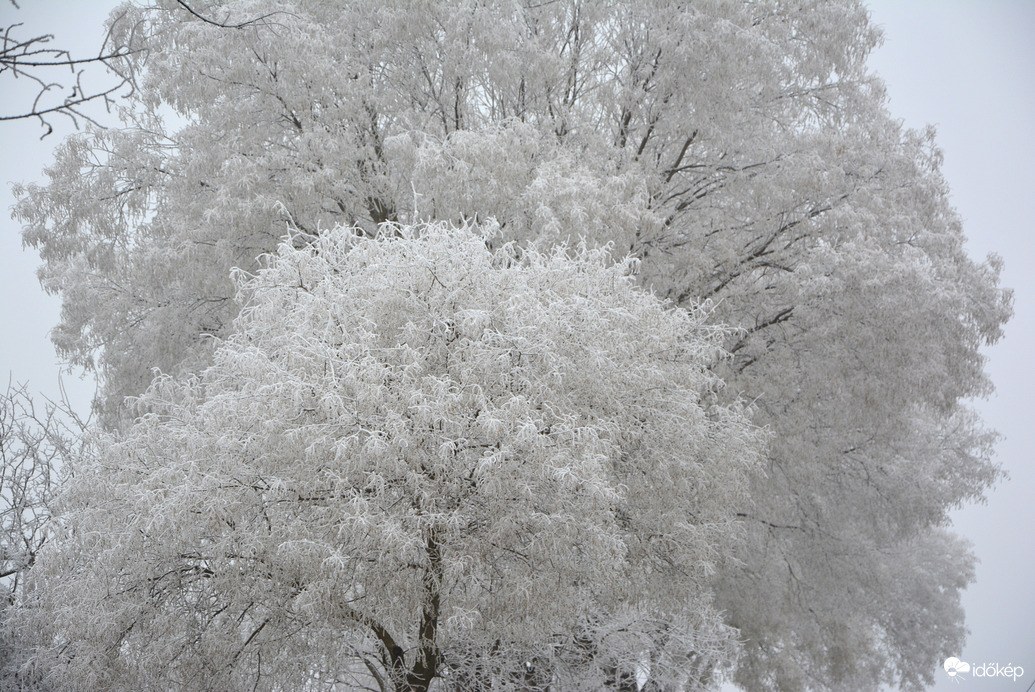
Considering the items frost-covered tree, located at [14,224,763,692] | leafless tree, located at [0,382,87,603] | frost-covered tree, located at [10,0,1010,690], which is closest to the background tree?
leafless tree, located at [0,382,87,603]

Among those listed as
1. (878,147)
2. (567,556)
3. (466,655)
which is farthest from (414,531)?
(878,147)

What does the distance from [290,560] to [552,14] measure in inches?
358

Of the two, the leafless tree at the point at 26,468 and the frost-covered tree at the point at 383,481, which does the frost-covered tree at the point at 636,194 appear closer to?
the leafless tree at the point at 26,468

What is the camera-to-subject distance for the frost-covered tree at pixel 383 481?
6.96 metres

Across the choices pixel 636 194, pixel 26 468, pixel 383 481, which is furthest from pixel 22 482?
pixel 636 194

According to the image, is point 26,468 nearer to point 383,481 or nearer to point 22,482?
point 22,482

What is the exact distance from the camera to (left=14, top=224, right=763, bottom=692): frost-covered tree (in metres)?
6.96

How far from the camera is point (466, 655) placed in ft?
29.9

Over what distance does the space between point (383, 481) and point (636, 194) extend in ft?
18.5

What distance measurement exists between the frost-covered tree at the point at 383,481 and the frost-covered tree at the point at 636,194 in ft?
7.63

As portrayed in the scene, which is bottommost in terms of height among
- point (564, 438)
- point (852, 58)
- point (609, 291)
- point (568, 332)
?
point (564, 438)

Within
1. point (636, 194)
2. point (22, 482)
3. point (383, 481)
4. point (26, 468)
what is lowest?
point (383, 481)

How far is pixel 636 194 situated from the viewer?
11.2 meters

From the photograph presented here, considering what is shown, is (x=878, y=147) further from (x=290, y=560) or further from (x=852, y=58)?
(x=290, y=560)
